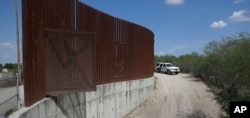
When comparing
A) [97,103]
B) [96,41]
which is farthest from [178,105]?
[96,41]

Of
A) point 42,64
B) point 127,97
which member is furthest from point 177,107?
point 42,64

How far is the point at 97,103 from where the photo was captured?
13.6 m

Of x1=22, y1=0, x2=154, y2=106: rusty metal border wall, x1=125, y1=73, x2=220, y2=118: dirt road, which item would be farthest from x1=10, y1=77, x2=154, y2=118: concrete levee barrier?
x1=125, y1=73, x2=220, y2=118: dirt road

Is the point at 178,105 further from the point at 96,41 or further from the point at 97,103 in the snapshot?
the point at 96,41

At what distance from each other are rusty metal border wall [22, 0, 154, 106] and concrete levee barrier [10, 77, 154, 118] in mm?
342

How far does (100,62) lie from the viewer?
47.3 ft

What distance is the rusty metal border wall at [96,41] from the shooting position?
8.95 m

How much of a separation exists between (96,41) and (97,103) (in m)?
2.64

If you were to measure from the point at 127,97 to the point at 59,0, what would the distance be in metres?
8.44

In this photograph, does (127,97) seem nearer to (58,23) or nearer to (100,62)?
(100,62)

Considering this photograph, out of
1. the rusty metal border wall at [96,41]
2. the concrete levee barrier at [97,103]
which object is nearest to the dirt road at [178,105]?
the concrete levee barrier at [97,103]

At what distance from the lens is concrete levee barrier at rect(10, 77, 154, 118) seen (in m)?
8.73

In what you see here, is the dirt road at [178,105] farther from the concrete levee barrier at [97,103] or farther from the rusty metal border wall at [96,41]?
the rusty metal border wall at [96,41]

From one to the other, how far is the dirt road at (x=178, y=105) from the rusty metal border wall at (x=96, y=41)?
1913 millimetres
